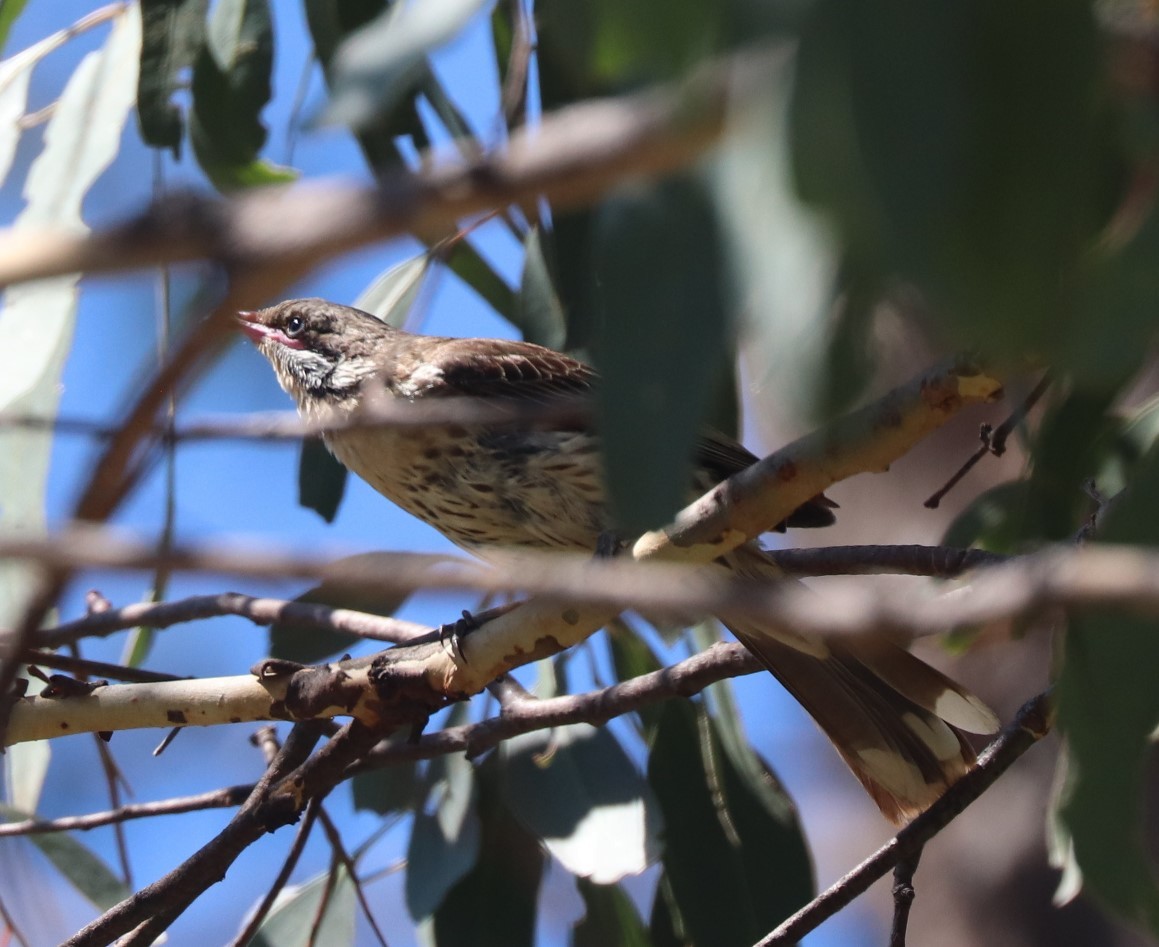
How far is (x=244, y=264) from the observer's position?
636 millimetres

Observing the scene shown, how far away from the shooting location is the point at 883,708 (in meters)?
2.40

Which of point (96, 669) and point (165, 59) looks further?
point (165, 59)

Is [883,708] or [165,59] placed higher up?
[165,59]

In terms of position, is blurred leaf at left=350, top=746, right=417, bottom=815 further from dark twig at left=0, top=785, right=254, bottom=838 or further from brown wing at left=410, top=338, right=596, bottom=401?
brown wing at left=410, top=338, right=596, bottom=401

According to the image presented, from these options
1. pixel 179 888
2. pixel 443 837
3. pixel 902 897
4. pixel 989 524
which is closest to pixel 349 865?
pixel 443 837

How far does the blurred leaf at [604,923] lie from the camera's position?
2438 millimetres

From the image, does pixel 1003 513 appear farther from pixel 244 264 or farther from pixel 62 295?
pixel 244 264

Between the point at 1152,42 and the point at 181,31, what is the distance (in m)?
1.82

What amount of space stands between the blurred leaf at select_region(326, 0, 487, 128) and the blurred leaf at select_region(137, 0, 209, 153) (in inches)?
42.6

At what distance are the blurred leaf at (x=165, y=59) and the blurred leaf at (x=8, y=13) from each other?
14.8 inches

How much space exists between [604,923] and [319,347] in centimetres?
154

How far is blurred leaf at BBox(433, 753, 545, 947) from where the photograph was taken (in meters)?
2.36

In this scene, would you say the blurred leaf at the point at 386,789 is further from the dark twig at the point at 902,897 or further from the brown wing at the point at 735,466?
the dark twig at the point at 902,897

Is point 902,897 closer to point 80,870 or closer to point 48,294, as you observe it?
point 80,870
